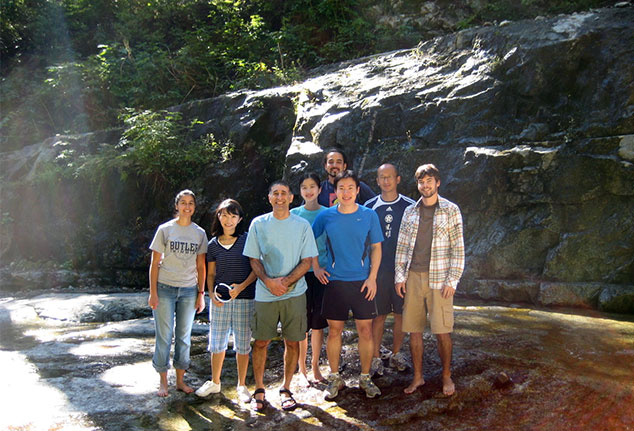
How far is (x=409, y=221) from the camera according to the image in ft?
→ 14.4

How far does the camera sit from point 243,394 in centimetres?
439

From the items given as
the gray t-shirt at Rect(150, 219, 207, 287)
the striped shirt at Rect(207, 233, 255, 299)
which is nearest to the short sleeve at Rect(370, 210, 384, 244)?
the striped shirt at Rect(207, 233, 255, 299)

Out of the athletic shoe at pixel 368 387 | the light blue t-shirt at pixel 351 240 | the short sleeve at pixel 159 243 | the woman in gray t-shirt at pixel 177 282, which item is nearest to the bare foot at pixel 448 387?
the athletic shoe at pixel 368 387

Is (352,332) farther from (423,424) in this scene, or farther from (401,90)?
(401,90)

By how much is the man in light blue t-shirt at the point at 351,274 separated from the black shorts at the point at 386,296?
0.91 feet

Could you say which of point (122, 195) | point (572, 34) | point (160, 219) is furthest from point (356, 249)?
point (122, 195)

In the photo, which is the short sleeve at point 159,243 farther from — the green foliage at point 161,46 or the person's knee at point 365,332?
the green foliage at point 161,46

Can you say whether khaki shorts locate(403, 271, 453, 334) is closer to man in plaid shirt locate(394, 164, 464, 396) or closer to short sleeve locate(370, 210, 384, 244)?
man in plaid shirt locate(394, 164, 464, 396)

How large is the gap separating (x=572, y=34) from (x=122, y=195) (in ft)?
35.3

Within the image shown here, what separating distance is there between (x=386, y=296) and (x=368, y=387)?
2.74ft

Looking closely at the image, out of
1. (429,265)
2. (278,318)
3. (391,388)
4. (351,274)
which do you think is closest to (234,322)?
(278,318)

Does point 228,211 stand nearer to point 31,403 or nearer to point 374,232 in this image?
point 374,232

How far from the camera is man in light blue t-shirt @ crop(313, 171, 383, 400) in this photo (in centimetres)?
427

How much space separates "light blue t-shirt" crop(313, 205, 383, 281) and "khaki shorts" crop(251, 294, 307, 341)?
0.42 metres
